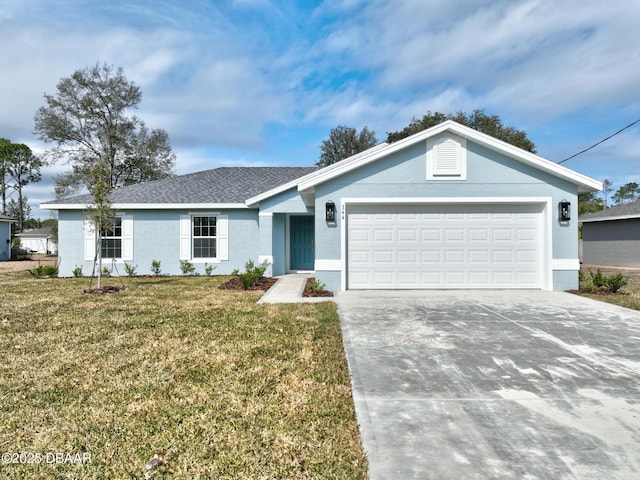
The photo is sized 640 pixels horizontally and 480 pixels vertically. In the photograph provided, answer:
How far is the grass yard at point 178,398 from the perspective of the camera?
2453 millimetres

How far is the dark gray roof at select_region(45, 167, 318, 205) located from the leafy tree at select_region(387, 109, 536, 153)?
20.8m

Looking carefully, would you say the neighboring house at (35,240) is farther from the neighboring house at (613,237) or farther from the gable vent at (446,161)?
the neighboring house at (613,237)

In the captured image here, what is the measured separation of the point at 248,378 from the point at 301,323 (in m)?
2.48

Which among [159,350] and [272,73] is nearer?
[159,350]

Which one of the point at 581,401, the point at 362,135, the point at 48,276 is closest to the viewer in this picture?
the point at 581,401

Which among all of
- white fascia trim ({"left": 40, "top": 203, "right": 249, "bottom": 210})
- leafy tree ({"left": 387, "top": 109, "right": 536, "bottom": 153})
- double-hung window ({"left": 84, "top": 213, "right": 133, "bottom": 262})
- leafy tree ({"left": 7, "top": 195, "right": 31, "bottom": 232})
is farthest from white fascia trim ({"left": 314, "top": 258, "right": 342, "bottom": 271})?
leafy tree ({"left": 7, "top": 195, "right": 31, "bottom": 232})

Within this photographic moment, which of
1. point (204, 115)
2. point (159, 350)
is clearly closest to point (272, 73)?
point (204, 115)

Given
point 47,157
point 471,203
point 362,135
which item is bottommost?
point 471,203

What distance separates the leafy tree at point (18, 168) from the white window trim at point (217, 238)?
1562 inches

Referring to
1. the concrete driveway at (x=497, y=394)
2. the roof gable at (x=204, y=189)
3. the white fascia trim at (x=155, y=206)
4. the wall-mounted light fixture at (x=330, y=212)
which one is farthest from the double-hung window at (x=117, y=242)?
the concrete driveway at (x=497, y=394)

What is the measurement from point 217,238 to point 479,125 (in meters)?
31.7

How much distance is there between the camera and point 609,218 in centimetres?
2011

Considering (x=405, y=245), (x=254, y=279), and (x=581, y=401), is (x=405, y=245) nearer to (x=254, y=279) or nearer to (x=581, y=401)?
(x=254, y=279)

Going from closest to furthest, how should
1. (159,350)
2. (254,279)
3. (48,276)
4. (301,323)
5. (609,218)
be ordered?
(159,350), (301,323), (254,279), (48,276), (609,218)
